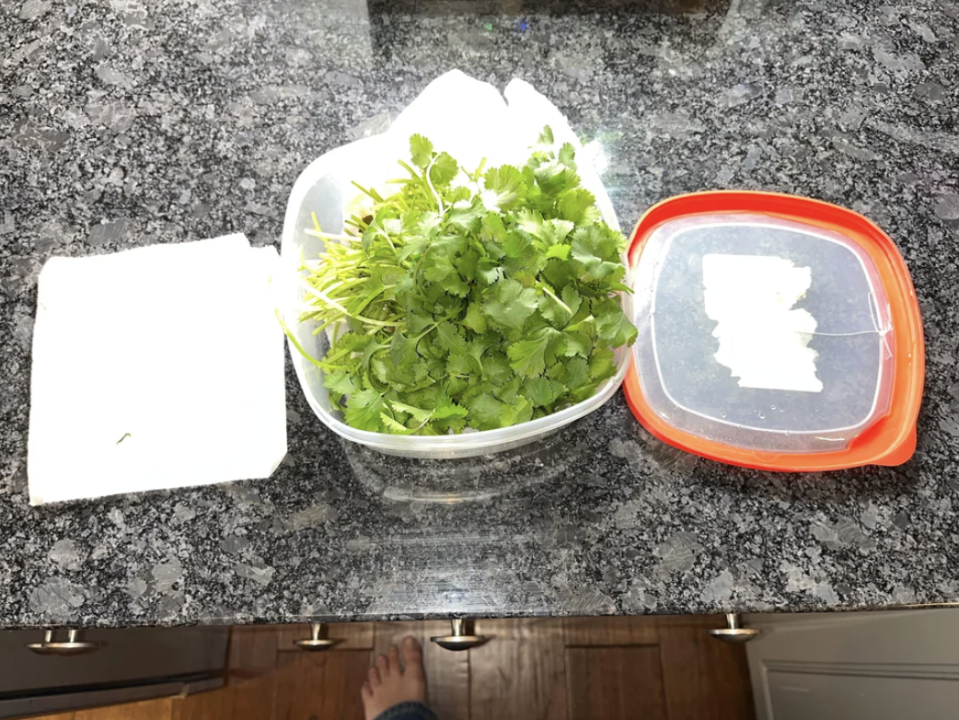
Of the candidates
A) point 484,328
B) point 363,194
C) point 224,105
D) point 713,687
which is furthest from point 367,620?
point 713,687

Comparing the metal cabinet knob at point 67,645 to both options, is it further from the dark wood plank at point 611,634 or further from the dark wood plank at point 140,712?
the dark wood plank at point 611,634

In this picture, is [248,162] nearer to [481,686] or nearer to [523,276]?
[523,276]

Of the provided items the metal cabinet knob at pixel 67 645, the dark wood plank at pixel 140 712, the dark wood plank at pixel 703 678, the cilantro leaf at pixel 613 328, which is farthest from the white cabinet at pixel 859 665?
the dark wood plank at pixel 140 712

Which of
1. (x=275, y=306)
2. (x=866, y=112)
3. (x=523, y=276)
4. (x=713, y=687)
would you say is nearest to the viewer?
(x=523, y=276)

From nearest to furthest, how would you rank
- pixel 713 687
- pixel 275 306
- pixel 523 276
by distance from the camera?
pixel 523 276
pixel 275 306
pixel 713 687

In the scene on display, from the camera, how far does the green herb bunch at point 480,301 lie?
570 mm

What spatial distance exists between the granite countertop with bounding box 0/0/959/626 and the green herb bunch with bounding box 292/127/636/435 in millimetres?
109

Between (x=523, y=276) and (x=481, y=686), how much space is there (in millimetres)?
992

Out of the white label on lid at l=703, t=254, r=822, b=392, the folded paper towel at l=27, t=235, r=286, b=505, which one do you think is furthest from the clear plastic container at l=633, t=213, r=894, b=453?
the folded paper towel at l=27, t=235, r=286, b=505

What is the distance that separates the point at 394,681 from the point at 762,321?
96 cm

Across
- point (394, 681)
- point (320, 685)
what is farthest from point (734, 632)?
point (320, 685)

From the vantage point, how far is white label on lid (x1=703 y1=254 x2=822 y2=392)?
70 cm

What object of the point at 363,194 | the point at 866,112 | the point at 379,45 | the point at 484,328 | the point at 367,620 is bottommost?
the point at 367,620

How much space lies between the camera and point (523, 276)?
22.6 inches
